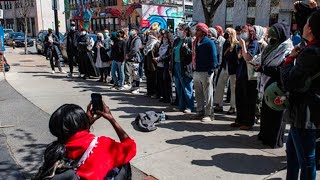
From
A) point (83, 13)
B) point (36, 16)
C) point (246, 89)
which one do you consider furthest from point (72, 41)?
point (36, 16)

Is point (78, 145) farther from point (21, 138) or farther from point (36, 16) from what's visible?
point (36, 16)

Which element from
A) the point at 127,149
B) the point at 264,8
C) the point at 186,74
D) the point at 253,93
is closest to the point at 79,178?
the point at 127,149

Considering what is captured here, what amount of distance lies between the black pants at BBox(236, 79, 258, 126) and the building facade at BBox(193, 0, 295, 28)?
27.3m

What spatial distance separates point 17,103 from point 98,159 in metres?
6.23

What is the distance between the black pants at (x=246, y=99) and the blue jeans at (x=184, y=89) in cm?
135

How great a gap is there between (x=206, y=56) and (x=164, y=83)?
210 centimetres

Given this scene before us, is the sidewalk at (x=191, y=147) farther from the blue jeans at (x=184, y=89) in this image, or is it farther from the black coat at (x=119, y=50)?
the black coat at (x=119, y=50)

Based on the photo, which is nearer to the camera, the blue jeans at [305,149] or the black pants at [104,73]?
the blue jeans at [305,149]

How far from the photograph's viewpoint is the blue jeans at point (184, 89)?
265 inches


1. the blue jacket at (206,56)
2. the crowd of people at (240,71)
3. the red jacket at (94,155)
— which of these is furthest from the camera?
the blue jacket at (206,56)

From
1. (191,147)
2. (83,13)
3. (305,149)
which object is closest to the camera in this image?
(305,149)

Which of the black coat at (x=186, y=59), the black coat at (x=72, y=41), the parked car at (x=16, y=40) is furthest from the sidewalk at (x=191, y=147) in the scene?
the parked car at (x=16, y=40)

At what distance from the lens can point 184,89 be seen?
22.1 ft

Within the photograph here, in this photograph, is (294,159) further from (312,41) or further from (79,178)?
(79,178)
